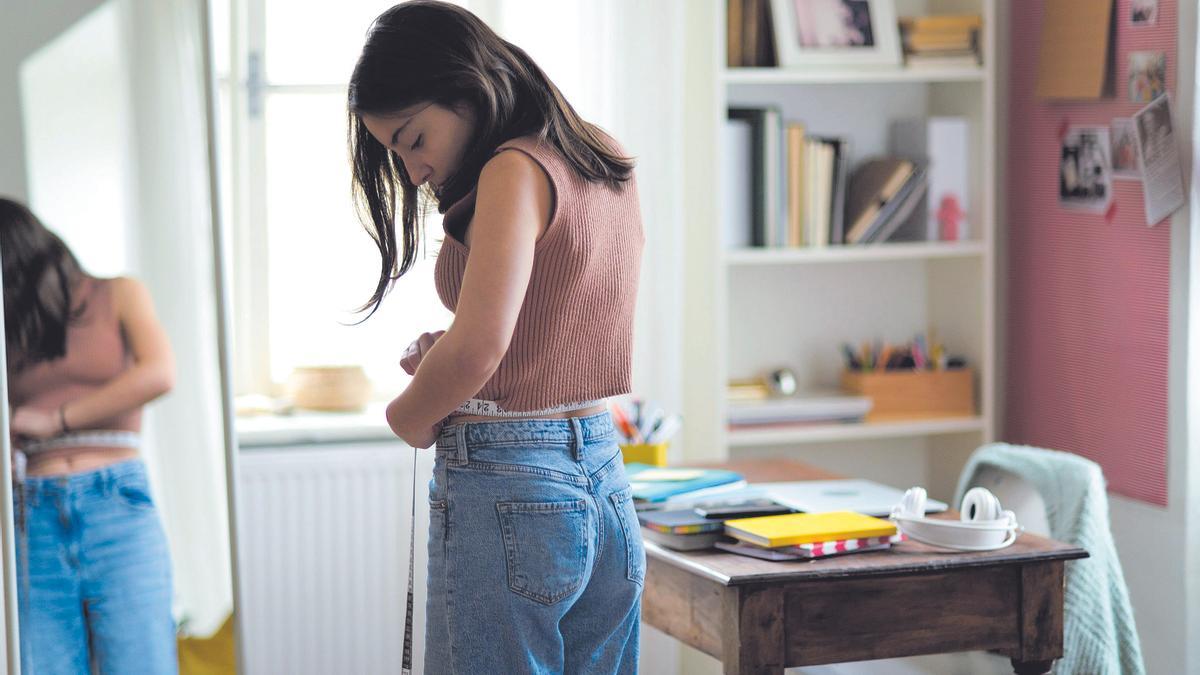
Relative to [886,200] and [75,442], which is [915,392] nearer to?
[886,200]

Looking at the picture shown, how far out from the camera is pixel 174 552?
2219mm

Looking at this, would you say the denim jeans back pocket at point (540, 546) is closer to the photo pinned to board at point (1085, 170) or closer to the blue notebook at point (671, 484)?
the blue notebook at point (671, 484)

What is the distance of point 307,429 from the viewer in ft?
9.57

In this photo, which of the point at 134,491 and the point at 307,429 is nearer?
the point at 134,491

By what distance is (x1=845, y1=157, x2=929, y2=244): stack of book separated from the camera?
304 centimetres

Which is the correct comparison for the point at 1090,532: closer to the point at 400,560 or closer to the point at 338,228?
the point at 400,560

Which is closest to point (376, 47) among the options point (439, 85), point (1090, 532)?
point (439, 85)

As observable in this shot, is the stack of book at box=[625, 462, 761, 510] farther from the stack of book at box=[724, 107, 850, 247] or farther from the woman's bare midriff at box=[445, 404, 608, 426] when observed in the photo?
the stack of book at box=[724, 107, 850, 247]

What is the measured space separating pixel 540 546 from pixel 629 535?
0.44 ft

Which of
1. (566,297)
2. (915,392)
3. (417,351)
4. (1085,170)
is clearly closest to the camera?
(566,297)

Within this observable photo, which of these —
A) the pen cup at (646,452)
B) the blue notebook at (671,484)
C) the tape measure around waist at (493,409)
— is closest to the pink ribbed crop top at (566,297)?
the tape measure around waist at (493,409)

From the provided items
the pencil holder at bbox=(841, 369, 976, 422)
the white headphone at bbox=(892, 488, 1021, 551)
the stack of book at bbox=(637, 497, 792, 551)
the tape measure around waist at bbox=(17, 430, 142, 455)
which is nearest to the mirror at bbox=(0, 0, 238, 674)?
the tape measure around waist at bbox=(17, 430, 142, 455)

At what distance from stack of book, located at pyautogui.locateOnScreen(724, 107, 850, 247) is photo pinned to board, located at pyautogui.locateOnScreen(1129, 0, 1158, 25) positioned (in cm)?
64

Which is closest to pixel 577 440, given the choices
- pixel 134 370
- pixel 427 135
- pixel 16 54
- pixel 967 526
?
pixel 427 135
